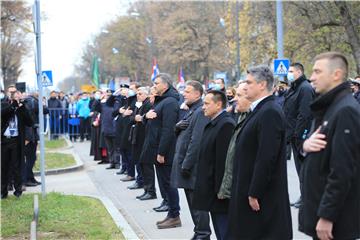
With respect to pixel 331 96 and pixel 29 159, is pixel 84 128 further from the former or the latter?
pixel 331 96

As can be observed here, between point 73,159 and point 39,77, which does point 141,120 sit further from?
point 73,159

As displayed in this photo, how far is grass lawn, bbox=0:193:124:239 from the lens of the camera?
342 inches

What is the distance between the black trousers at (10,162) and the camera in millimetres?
12188

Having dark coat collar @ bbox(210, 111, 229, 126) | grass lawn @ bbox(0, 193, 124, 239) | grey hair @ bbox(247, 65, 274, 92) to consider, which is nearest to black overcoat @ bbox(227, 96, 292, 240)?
grey hair @ bbox(247, 65, 274, 92)

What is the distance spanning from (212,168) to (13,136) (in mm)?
6627

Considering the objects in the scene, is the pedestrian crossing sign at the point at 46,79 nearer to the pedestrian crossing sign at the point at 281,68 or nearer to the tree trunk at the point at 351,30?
the pedestrian crossing sign at the point at 281,68

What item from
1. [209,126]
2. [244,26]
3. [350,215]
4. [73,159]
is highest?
[244,26]

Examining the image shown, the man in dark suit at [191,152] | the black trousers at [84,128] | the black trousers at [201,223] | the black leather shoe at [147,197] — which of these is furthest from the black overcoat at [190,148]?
the black trousers at [84,128]

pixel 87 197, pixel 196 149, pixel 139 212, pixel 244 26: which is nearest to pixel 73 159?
pixel 87 197

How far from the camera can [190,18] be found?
50.2m

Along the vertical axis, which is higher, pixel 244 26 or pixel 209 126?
pixel 244 26

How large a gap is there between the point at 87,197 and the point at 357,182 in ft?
28.0

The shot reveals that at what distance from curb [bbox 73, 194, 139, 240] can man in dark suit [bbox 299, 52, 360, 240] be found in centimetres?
435

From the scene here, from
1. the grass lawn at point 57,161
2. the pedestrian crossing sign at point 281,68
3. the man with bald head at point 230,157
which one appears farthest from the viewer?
the pedestrian crossing sign at point 281,68
